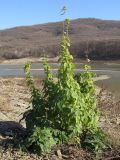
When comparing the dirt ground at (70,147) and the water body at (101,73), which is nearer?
the dirt ground at (70,147)

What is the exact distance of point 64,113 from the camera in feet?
30.9

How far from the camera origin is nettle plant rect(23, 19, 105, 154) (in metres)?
9.27

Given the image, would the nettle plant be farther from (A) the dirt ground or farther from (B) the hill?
(B) the hill

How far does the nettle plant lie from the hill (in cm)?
3910

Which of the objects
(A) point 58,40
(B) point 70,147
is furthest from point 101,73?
(A) point 58,40

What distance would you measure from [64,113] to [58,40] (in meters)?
121

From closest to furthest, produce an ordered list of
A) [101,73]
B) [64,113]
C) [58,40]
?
1. [64,113]
2. [101,73]
3. [58,40]

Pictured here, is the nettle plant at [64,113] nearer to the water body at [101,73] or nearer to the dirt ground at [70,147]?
the dirt ground at [70,147]

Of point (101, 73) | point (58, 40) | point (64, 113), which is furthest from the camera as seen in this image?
point (58, 40)

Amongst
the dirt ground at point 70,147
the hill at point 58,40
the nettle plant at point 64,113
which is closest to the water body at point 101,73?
the hill at point 58,40

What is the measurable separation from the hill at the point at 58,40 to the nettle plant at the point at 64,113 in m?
39.1

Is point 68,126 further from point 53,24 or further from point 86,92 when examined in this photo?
point 53,24

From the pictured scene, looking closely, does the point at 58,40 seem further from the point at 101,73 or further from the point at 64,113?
the point at 64,113

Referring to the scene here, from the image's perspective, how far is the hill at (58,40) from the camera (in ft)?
327
